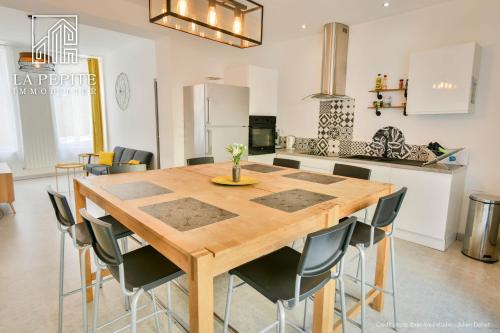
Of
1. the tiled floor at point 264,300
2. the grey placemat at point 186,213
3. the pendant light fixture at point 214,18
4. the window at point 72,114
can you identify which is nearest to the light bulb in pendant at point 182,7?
the pendant light fixture at point 214,18

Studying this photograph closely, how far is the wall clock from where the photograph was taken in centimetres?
638

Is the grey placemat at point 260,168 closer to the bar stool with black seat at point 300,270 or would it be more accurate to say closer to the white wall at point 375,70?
the bar stool with black seat at point 300,270

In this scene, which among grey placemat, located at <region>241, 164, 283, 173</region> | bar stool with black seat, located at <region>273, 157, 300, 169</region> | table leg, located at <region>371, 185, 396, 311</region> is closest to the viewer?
table leg, located at <region>371, 185, 396, 311</region>

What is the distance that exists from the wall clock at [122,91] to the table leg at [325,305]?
606cm

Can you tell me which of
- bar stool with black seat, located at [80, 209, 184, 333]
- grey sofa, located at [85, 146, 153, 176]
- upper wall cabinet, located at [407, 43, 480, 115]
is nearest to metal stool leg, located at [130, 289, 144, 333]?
bar stool with black seat, located at [80, 209, 184, 333]

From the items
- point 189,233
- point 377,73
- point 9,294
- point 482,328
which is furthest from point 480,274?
point 9,294

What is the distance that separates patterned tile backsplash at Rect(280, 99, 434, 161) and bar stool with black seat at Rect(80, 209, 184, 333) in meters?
3.17

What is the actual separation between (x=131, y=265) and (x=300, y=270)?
2.83 ft

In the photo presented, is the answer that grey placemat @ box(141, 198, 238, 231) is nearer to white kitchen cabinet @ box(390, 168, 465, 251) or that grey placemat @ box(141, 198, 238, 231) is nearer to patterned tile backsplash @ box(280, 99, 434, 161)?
white kitchen cabinet @ box(390, 168, 465, 251)

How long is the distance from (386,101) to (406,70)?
423 mm

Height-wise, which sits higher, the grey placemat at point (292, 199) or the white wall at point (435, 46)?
the white wall at point (435, 46)

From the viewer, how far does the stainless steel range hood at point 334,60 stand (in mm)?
3934

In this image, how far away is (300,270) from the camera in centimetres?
114

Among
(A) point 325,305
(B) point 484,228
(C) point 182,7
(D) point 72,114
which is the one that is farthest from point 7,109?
(B) point 484,228
